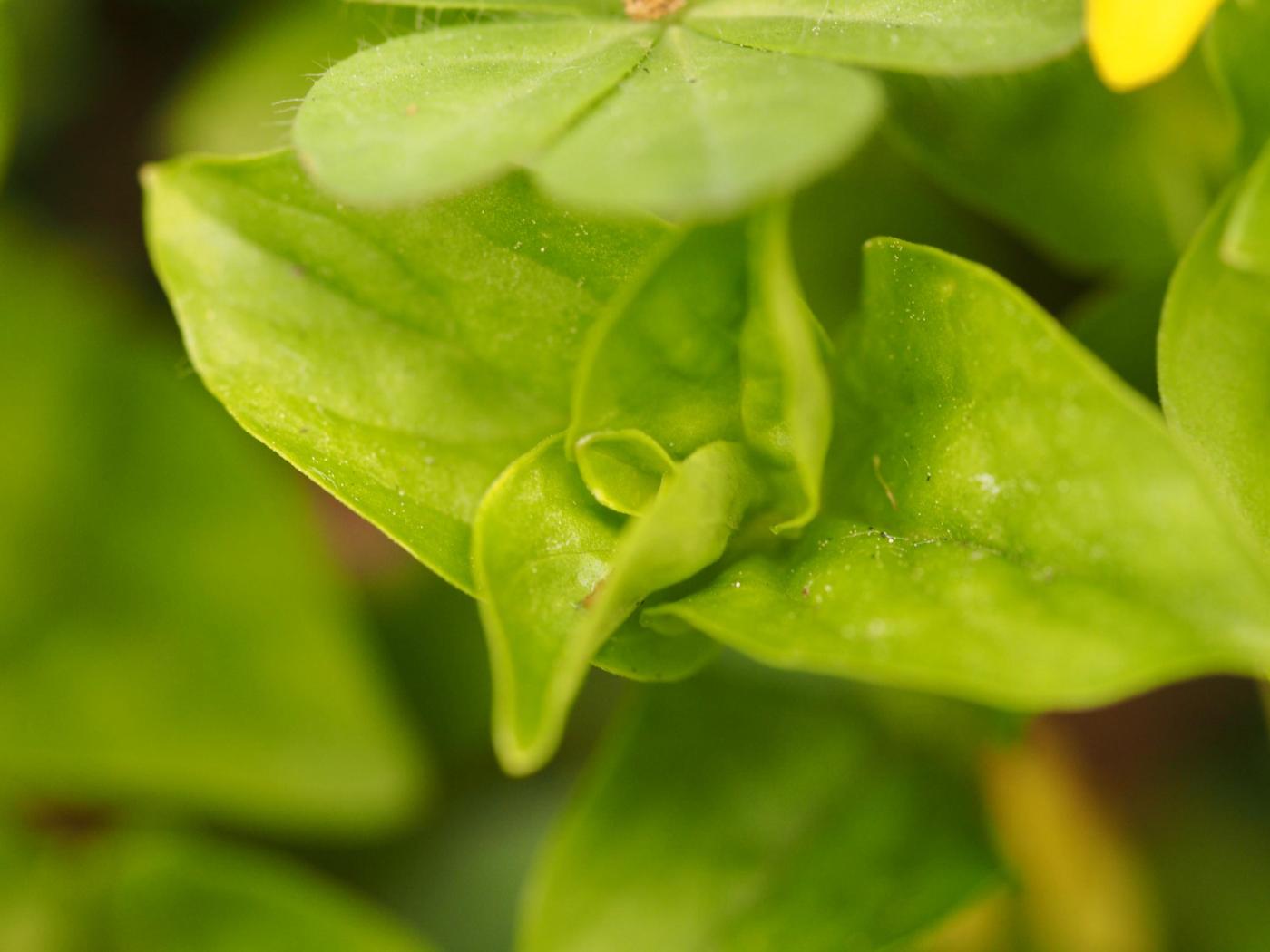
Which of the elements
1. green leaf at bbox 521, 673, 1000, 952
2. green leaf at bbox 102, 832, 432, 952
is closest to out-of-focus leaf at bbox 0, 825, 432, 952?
green leaf at bbox 102, 832, 432, 952

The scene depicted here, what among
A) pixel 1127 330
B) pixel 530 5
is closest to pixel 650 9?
pixel 530 5

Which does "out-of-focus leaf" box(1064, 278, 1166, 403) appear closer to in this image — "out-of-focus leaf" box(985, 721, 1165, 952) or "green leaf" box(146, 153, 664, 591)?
"green leaf" box(146, 153, 664, 591)

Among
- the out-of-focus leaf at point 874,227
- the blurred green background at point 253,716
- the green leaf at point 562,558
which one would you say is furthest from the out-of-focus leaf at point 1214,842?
the green leaf at point 562,558

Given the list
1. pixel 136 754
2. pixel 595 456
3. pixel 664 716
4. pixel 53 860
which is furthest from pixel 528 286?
pixel 53 860

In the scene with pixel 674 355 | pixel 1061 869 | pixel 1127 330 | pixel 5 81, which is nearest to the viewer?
pixel 674 355

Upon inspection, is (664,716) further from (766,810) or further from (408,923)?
(408,923)

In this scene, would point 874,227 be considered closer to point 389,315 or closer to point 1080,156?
point 1080,156
